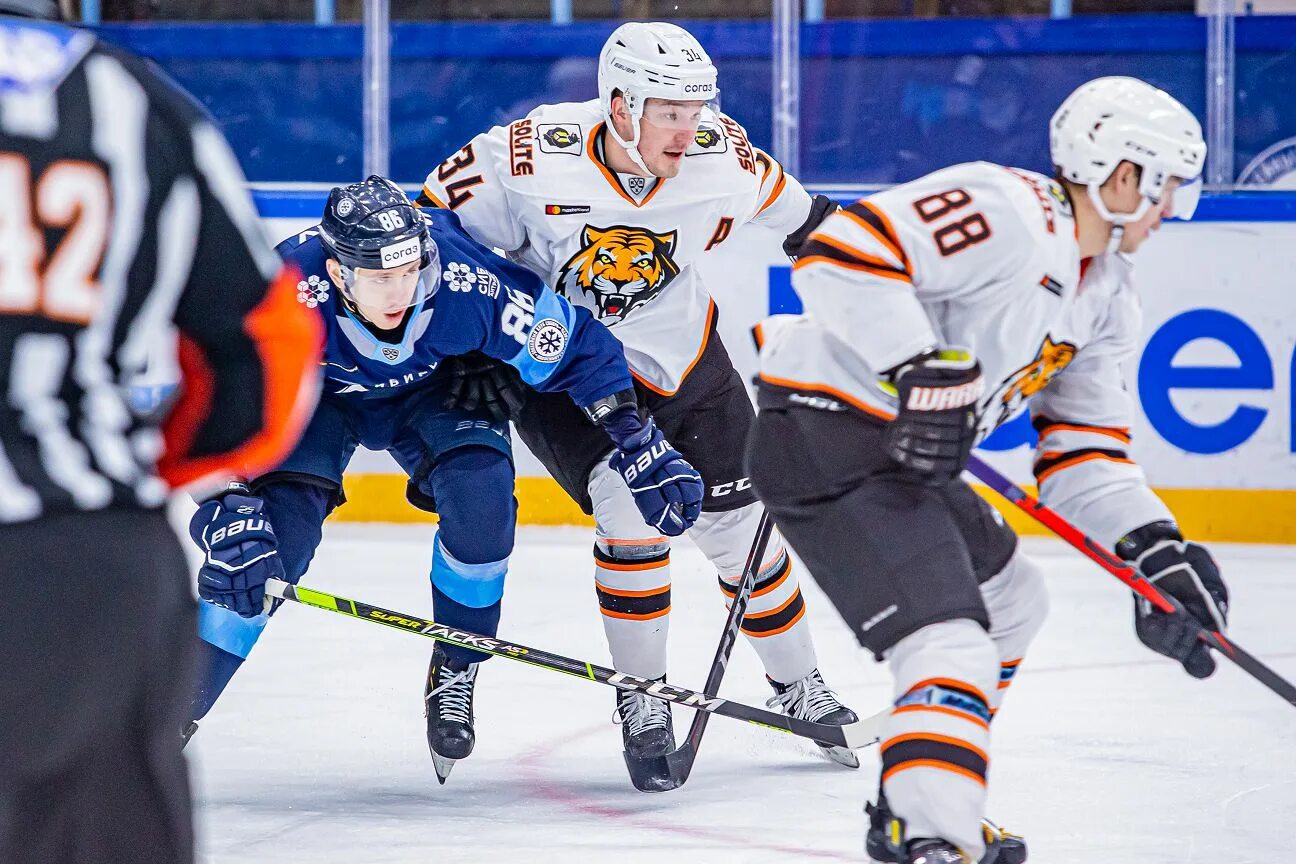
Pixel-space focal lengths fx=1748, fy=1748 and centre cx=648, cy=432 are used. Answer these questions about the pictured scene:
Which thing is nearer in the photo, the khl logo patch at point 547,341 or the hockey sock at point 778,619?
the khl logo patch at point 547,341

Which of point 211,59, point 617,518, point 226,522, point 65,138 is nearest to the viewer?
point 65,138

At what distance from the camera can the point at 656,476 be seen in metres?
2.77

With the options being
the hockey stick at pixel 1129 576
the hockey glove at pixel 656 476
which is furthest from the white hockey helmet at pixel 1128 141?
the hockey glove at pixel 656 476

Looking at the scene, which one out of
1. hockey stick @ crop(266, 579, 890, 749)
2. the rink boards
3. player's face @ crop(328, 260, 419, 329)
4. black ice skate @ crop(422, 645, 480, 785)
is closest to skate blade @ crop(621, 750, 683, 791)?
hockey stick @ crop(266, 579, 890, 749)

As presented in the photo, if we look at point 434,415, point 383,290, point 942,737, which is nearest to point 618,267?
point 434,415

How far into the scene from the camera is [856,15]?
566cm

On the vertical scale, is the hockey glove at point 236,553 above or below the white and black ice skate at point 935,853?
above

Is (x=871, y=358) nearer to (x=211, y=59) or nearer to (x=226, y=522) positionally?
(x=226, y=522)

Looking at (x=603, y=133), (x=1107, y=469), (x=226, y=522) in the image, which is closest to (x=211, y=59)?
(x=603, y=133)

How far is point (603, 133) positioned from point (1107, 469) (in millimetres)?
1156

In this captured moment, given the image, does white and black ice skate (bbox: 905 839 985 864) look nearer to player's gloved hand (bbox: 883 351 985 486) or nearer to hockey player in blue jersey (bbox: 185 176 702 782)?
player's gloved hand (bbox: 883 351 985 486)

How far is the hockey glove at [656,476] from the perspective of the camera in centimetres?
276

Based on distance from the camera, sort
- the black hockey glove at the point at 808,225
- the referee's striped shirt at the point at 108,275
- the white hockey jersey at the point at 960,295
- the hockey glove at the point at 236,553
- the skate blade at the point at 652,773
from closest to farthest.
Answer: the referee's striped shirt at the point at 108,275 → the white hockey jersey at the point at 960,295 → the hockey glove at the point at 236,553 → the skate blade at the point at 652,773 → the black hockey glove at the point at 808,225

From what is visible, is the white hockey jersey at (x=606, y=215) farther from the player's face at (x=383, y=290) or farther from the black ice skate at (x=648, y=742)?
the black ice skate at (x=648, y=742)
